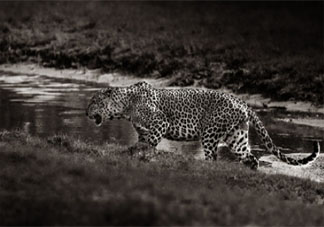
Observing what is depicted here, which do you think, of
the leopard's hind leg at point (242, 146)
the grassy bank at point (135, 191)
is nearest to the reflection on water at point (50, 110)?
the leopard's hind leg at point (242, 146)

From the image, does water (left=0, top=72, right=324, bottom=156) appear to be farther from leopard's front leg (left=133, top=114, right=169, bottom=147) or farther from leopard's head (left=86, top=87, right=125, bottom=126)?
leopard's front leg (left=133, top=114, right=169, bottom=147)

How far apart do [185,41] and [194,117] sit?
81.1 feet

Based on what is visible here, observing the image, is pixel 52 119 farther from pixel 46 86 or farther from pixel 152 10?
pixel 152 10

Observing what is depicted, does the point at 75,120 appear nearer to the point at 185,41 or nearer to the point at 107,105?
the point at 107,105

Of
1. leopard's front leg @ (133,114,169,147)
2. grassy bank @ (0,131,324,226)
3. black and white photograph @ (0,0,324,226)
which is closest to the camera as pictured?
grassy bank @ (0,131,324,226)

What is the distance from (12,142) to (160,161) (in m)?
2.83

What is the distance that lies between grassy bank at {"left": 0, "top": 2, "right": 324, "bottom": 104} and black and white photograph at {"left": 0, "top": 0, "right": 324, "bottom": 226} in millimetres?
88

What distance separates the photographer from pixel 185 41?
4094 cm

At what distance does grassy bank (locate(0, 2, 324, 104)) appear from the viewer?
103ft

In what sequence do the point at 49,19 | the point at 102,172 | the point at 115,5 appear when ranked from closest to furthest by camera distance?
1. the point at 102,172
2. the point at 49,19
3. the point at 115,5

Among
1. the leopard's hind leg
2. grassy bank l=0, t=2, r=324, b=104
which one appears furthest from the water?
the leopard's hind leg

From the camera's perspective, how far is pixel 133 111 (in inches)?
666

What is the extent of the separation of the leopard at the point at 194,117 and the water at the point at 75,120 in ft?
10.9

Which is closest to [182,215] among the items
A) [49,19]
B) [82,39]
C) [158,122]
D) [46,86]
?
[158,122]
